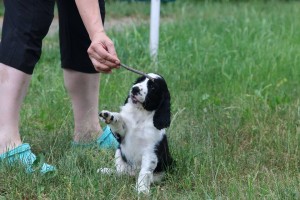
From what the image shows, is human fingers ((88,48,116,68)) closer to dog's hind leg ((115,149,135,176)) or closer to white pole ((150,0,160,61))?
dog's hind leg ((115,149,135,176))

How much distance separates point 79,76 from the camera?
12.1ft

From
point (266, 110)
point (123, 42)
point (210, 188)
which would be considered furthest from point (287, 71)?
point (210, 188)

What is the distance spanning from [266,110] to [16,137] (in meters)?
1.70

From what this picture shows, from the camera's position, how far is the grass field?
115 inches

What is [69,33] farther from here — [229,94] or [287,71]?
[287,71]

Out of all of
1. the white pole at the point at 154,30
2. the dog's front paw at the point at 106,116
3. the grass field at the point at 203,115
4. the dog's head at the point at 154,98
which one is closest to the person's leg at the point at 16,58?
the grass field at the point at 203,115

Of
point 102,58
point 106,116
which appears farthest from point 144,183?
point 102,58

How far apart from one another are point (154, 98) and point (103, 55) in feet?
0.97

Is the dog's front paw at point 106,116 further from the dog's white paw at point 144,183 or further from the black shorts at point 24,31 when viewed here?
the black shorts at point 24,31

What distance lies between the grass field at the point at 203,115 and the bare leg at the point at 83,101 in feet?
0.31

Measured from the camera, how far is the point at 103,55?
2.87 meters

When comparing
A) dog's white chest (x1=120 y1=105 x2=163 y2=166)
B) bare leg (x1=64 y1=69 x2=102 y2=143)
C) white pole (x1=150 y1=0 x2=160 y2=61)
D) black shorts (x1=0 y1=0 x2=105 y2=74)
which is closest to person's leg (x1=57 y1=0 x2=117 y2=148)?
bare leg (x1=64 y1=69 x2=102 y2=143)

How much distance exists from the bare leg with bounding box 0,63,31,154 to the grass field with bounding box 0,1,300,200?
0.75 ft

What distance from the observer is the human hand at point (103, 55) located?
2867mm
